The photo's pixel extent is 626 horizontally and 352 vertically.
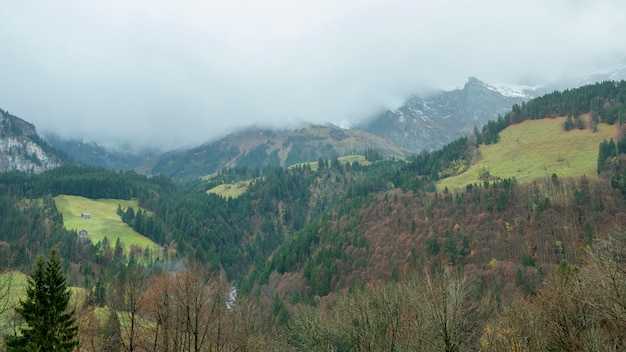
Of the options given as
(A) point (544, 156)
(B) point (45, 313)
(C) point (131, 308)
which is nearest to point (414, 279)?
(C) point (131, 308)

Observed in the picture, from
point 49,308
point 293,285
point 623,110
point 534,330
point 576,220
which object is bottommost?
Result: point 293,285

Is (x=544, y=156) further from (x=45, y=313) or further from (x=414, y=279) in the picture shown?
(x=45, y=313)

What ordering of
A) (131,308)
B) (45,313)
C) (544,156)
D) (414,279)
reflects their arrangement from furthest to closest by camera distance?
(544,156)
(414,279)
(131,308)
(45,313)

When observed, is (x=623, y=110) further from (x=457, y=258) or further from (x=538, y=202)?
(x=457, y=258)

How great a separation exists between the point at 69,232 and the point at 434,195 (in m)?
171

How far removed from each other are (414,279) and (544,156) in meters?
127

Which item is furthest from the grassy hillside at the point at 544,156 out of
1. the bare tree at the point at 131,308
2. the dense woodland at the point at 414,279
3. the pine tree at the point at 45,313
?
the pine tree at the point at 45,313

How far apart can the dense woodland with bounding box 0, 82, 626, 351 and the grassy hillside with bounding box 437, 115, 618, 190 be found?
7.07 meters

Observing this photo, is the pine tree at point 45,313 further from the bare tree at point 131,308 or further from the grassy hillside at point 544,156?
the grassy hillside at point 544,156

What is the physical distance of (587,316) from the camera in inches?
1400

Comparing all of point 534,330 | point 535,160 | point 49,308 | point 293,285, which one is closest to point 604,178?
point 535,160

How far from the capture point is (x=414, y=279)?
68.8 metres

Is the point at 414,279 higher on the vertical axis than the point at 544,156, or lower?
lower

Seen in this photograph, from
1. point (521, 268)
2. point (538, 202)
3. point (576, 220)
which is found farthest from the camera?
point (538, 202)
